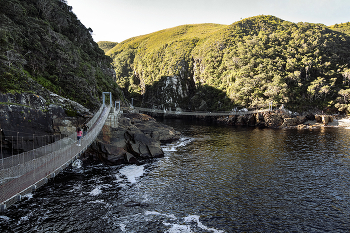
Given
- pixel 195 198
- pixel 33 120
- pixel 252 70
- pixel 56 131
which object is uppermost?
pixel 252 70

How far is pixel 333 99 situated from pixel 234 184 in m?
58.3

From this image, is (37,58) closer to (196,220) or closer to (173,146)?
(173,146)

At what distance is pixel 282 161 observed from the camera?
22156 mm

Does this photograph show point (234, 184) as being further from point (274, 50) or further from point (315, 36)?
point (315, 36)

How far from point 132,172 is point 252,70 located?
202 ft

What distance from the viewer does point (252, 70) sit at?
227 ft

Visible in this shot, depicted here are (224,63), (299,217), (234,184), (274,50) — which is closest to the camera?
(299,217)

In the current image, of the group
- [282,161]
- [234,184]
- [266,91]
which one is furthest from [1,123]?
[266,91]

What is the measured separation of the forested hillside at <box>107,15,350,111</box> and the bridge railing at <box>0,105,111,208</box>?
55192 millimetres

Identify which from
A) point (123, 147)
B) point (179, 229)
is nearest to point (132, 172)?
point (123, 147)

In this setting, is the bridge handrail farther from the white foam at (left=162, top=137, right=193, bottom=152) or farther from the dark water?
the white foam at (left=162, top=137, right=193, bottom=152)

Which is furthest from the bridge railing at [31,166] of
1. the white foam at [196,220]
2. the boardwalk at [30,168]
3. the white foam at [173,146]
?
the white foam at [173,146]

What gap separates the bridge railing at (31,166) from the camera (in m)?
10.2

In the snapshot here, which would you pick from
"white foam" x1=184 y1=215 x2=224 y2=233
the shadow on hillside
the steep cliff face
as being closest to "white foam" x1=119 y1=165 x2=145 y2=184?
"white foam" x1=184 y1=215 x2=224 y2=233
